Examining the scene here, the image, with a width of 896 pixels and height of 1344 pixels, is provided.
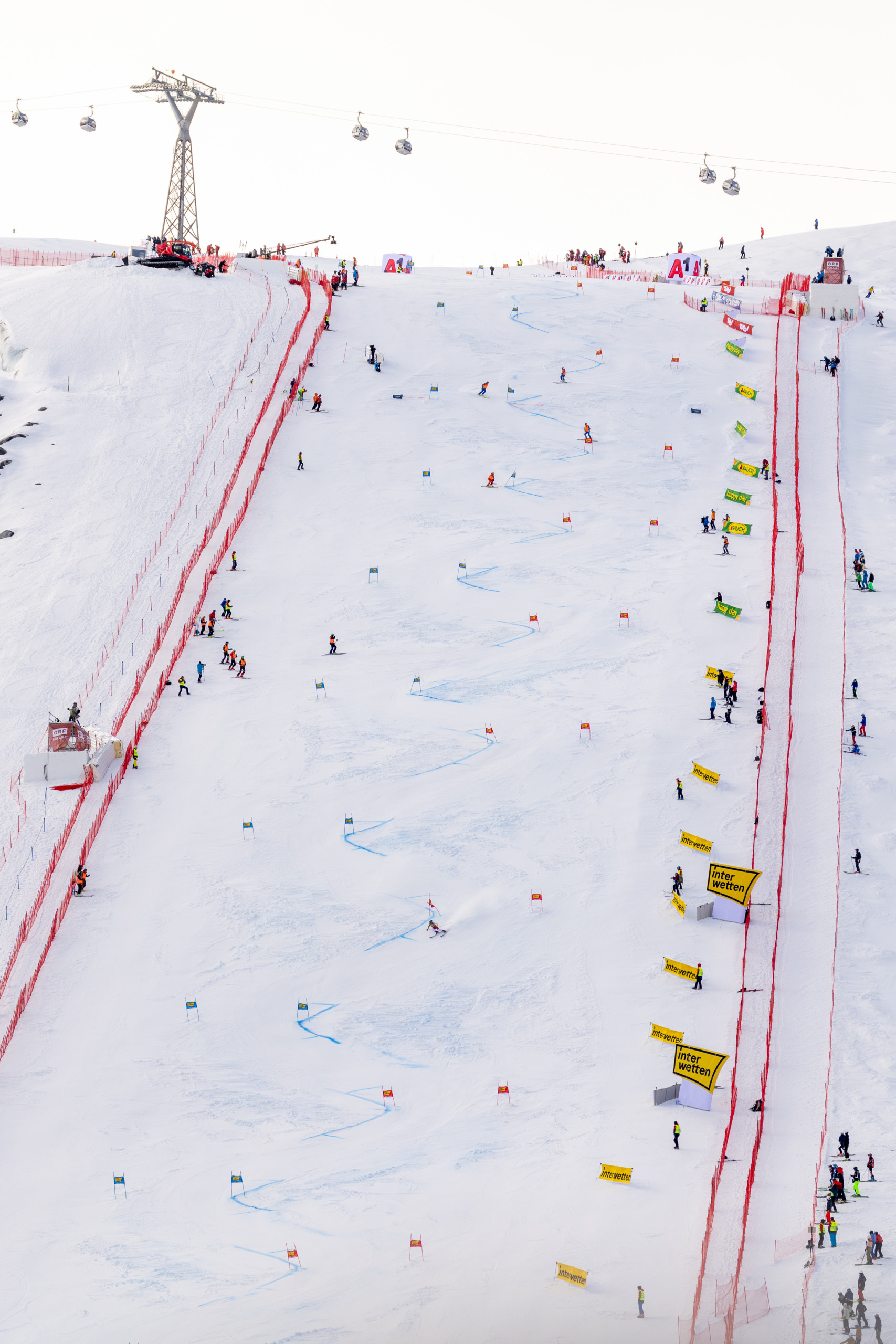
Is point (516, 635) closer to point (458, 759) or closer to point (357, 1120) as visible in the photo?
point (458, 759)

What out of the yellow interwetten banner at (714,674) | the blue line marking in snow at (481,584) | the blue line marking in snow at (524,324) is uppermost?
the blue line marking in snow at (524,324)

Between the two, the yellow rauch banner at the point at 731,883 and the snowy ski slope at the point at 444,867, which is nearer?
the snowy ski slope at the point at 444,867

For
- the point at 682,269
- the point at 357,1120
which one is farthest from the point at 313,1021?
the point at 682,269

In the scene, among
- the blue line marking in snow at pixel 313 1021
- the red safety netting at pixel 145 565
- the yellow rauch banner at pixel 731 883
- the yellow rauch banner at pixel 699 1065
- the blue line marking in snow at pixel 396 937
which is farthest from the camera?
the red safety netting at pixel 145 565

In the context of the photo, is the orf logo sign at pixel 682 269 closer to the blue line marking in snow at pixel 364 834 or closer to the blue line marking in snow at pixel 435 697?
the blue line marking in snow at pixel 435 697

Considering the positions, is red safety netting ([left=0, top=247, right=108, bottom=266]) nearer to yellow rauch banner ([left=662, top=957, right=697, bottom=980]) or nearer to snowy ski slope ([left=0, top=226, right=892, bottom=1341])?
snowy ski slope ([left=0, top=226, right=892, bottom=1341])

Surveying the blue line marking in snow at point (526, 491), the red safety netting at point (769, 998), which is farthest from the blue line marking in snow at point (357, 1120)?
the blue line marking in snow at point (526, 491)

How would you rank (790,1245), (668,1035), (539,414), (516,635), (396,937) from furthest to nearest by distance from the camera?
1. (539,414)
2. (516,635)
3. (396,937)
4. (668,1035)
5. (790,1245)
